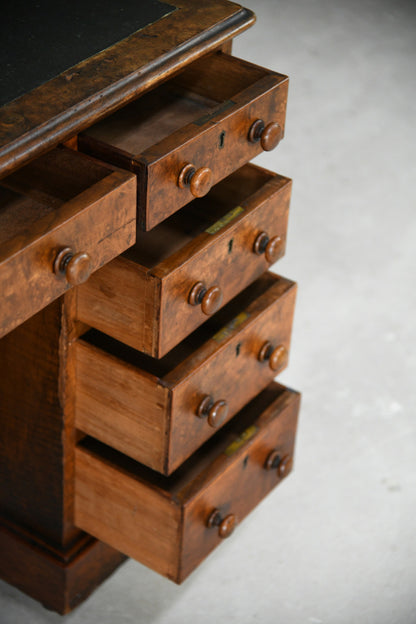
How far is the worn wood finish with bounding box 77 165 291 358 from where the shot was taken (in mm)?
1524

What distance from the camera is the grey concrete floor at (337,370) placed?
1.96 meters

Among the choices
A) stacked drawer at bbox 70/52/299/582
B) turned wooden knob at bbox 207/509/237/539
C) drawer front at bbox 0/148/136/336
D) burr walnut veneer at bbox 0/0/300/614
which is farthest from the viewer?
turned wooden knob at bbox 207/509/237/539

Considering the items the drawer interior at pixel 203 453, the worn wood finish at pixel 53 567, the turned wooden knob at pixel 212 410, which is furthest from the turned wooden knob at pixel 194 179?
the worn wood finish at pixel 53 567

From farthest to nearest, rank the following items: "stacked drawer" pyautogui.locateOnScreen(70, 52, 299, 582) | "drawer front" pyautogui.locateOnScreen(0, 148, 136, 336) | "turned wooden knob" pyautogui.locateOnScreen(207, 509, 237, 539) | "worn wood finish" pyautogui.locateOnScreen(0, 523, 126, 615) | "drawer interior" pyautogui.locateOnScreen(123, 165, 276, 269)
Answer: "worn wood finish" pyautogui.locateOnScreen(0, 523, 126, 615) < "turned wooden knob" pyautogui.locateOnScreen(207, 509, 237, 539) < "drawer interior" pyautogui.locateOnScreen(123, 165, 276, 269) < "stacked drawer" pyautogui.locateOnScreen(70, 52, 299, 582) < "drawer front" pyautogui.locateOnScreen(0, 148, 136, 336)

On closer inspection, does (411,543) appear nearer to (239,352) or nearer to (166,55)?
(239,352)

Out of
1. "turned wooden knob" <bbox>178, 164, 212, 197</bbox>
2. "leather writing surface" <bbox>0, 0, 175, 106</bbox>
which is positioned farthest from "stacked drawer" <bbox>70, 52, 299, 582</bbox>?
"leather writing surface" <bbox>0, 0, 175, 106</bbox>

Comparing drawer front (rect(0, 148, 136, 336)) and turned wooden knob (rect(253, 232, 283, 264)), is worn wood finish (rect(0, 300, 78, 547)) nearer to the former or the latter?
drawer front (rect(0, 148, 136, 336))

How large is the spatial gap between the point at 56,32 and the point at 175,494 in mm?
710

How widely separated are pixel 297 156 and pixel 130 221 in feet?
5.55

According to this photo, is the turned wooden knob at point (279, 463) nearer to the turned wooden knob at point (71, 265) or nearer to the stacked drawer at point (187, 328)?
the stacked drawer at point (187, 328)

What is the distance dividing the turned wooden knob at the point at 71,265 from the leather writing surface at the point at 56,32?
22cm

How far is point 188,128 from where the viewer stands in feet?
4.80

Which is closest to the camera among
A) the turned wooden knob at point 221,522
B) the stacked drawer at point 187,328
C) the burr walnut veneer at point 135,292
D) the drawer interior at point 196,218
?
the burr walnut veneer at point 135,292

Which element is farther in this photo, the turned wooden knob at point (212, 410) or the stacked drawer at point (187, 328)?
the turned wooden knob at point (212, 410)
